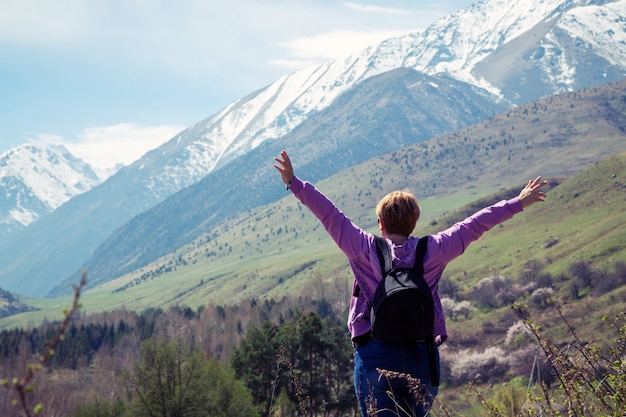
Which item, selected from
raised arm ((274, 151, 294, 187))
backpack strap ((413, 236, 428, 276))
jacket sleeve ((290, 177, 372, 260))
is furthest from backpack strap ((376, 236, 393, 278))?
raised arm ((274, 151, 294, 187))

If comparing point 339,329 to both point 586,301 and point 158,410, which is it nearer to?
point 158,410

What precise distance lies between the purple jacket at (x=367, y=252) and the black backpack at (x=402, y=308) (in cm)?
17

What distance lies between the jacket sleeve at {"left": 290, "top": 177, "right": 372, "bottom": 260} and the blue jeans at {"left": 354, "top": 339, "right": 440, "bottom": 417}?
885mm

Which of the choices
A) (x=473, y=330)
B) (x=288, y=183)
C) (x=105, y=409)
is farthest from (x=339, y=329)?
(x=473, y=330)

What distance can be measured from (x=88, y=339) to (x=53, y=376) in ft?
107

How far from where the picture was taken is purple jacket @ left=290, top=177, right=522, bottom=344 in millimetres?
6312

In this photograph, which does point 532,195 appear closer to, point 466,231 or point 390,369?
point 466,231

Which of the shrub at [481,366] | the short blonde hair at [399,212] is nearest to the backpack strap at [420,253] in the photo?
the short blonde hair at [399,212]

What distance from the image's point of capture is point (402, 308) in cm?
594

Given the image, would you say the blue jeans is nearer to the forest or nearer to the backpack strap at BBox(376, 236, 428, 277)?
the forest

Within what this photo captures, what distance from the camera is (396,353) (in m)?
6.13

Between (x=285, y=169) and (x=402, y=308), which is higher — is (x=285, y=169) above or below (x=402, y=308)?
above

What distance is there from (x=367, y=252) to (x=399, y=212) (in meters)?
0.49

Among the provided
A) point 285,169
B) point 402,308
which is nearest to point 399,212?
point 402,308
